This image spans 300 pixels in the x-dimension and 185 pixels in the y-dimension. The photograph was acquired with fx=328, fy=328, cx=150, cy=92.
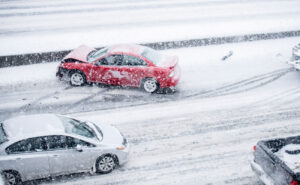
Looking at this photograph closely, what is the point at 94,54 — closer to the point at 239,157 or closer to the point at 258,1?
the point at 239,157

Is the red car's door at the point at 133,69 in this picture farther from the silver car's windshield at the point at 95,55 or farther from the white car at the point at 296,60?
the white car at the point at 296,60

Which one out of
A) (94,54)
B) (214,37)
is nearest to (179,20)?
(214,37)

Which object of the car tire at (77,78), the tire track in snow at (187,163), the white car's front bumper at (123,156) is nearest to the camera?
the tire track in snow at (187,163)

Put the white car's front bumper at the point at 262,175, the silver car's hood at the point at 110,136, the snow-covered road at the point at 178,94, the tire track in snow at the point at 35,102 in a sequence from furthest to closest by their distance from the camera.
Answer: the tire track in snow at the point at 35,102
the snow-covered road at the point at 178,94
the silver car's hood at the point at 110,136
the white car's front bumper at the point at 262,175

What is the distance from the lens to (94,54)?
12508 millimetres

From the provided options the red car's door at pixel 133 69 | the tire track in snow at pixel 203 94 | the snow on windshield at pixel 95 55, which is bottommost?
the tire track in snow at pixel 203 94

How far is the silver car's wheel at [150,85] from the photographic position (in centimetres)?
1172

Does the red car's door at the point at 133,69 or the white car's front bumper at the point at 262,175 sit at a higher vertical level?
the red car's door at the point at 133,69

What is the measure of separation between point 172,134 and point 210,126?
127cm

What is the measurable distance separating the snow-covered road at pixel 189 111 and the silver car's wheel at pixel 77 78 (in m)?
0.28

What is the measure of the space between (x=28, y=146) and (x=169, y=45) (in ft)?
33.7

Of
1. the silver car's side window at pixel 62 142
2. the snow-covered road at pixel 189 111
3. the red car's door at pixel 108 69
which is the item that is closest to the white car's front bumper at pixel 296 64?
the snow-covered road at pixel 189 111

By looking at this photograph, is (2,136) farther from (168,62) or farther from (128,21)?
(128,21)

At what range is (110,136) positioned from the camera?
8.30 metres
